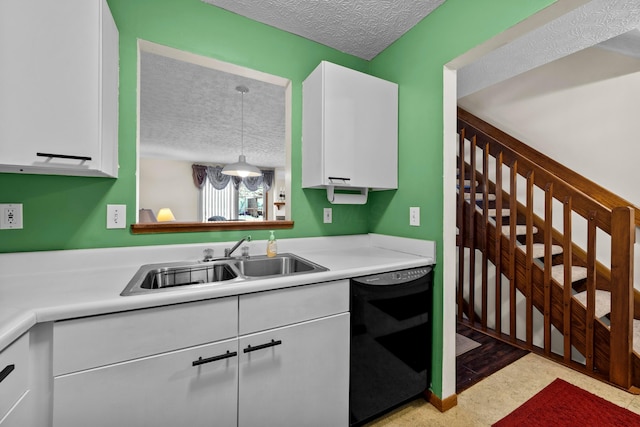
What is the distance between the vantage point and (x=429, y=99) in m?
1.75

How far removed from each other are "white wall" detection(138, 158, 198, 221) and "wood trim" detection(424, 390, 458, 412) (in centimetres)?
726

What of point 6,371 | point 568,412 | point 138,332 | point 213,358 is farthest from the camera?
point 568,412

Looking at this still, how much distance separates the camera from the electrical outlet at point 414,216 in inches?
71.7

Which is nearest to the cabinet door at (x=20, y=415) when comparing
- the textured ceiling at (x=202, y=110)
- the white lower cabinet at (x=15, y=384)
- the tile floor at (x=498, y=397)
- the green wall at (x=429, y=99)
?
the white lower cabinet at (x=15, y=384)

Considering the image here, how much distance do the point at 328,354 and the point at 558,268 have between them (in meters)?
2.32

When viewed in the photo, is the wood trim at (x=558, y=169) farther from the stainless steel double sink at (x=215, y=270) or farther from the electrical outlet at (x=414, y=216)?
the stainless steel double sink at (x=215, y=270)

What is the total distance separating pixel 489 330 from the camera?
8.68 feet

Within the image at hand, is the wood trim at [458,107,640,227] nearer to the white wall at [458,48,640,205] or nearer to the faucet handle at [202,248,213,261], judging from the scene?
the white wall at [458,48,640,205]

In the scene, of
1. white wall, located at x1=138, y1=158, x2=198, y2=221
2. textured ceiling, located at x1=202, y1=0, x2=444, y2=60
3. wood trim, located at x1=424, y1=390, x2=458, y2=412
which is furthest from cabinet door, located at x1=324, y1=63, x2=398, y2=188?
white wall, located at x1=138, y1=158, x2=198, y2=221

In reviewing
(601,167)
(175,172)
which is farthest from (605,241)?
(175,172)

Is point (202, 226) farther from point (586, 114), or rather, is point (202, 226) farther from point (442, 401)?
point (586, 114)

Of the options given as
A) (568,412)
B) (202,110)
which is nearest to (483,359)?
(568,412)

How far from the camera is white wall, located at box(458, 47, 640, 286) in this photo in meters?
2.29

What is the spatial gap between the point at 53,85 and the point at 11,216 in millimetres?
681
